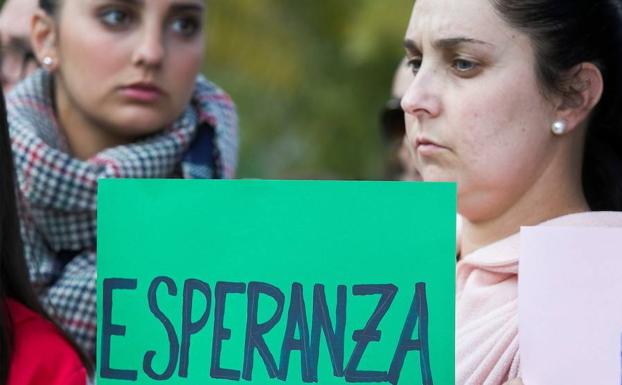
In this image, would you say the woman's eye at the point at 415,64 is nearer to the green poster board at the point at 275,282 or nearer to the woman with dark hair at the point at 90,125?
the green poster board at the point at 275,282

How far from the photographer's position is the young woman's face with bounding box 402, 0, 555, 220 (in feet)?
6.86

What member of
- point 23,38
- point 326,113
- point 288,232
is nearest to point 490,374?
point 288,232

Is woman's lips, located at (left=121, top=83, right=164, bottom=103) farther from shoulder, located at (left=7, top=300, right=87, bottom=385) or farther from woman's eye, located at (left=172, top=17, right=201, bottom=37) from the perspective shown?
shoulder, located at (left=7, top=300, right=87, bottom=385)

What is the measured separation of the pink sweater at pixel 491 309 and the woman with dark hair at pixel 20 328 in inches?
26.5

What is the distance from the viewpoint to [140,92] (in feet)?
9.34

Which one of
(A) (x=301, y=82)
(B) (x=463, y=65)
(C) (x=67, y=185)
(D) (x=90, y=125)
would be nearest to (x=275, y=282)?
(B) (x=463, y=65)

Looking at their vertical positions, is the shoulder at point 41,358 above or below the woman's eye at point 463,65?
below

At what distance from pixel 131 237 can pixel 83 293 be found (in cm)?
91

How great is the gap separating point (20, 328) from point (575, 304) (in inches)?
39.7

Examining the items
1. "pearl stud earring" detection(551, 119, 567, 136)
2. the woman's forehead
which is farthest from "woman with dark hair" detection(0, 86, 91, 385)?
"pearl stud earring" detection(551, 119, 567, 136)

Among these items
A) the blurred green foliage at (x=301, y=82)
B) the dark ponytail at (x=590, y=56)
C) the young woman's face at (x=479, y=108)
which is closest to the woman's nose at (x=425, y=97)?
the young woman's face at (x=479, y=108)

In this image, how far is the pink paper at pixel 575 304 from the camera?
176 centimetres

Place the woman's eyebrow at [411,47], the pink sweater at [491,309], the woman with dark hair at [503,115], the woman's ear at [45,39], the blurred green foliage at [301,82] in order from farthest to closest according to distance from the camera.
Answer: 1. the blurred green foliage at [301,82]
2. the woman's ear at [45,39]
3. the woman's eyebrow at [411,47]
4. the woman with dark hair at [503,115]
5. the pink sweater at [491,309]

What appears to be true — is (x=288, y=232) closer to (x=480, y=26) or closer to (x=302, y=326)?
(x=302, y=326)
